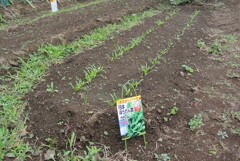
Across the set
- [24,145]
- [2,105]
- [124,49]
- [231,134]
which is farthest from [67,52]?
[231,134]

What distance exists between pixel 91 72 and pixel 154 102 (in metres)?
0.85

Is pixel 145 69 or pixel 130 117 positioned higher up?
pixel 130 117

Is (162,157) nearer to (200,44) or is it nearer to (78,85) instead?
(78,85)

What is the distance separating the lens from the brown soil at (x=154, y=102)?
7.96 ft

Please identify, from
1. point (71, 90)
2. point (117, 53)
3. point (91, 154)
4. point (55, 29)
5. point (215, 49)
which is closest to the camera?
point (91, 154)

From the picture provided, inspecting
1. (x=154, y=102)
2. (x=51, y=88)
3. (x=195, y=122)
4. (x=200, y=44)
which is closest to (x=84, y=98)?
(x=51, y=88)

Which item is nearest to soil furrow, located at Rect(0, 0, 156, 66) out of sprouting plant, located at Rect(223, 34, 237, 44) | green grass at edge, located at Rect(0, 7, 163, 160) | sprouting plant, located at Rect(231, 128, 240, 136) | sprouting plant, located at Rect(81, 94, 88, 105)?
green grass at edge, located at Rect(0, 7, 163, 160)

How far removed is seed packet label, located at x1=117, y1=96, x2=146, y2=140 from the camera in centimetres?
225

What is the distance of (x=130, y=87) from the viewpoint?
10.2 ft

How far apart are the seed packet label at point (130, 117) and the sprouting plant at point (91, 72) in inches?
39.7

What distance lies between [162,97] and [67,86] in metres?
1.05

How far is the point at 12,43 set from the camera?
4383mm

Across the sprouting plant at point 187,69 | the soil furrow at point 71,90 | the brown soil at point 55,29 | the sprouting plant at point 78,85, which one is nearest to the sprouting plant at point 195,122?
the soil furrow at point 71,90

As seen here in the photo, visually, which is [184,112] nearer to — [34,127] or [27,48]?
[34,127]
